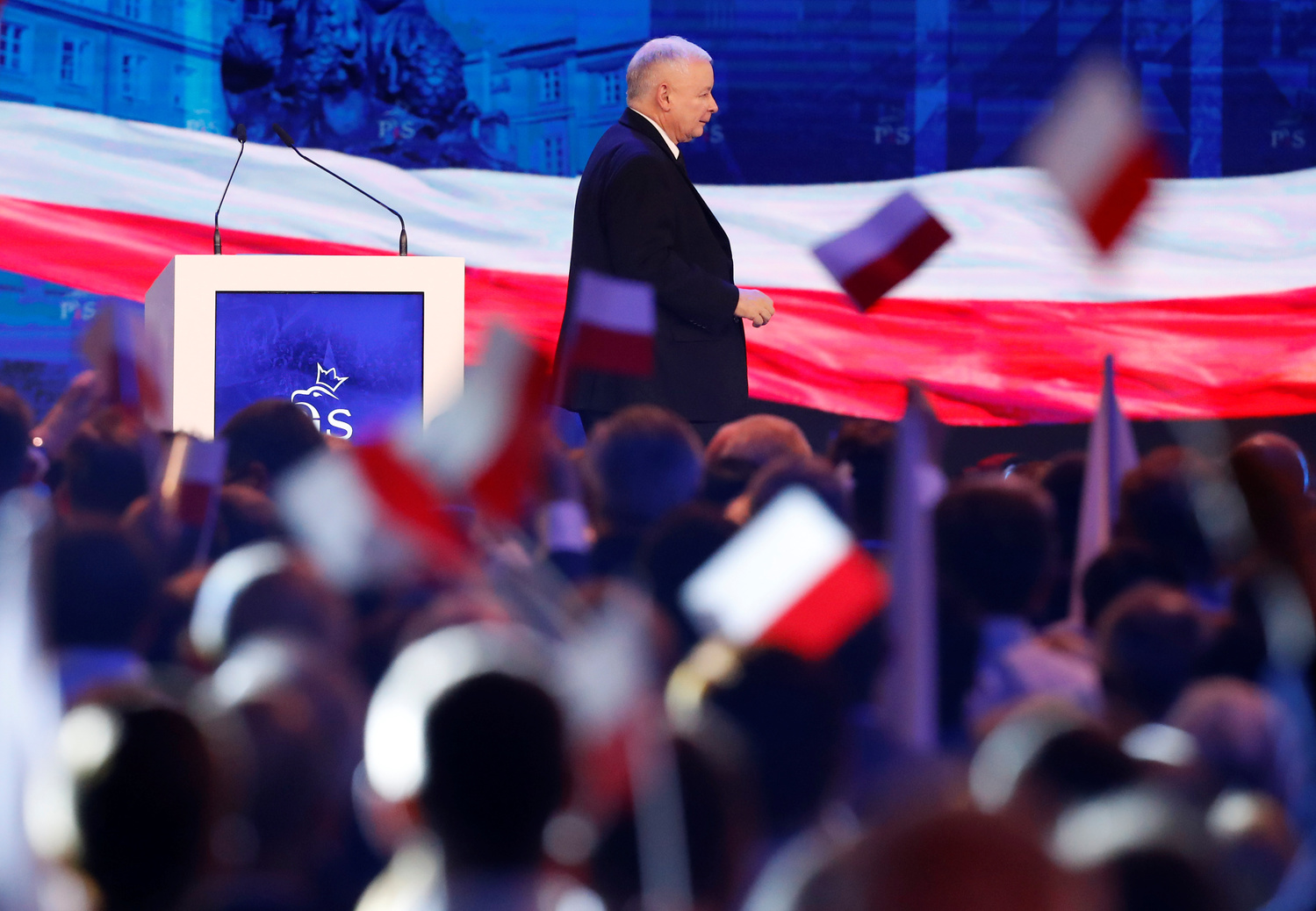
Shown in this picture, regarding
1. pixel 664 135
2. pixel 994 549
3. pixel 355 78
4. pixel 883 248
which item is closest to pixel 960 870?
pixel 994 549

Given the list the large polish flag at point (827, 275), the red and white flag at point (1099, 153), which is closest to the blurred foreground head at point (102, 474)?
the red and white flag at point (1099, 153)

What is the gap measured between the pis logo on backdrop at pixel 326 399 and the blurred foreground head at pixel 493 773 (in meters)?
2.02

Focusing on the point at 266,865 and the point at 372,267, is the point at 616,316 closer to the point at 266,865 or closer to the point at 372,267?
the point at 266,865

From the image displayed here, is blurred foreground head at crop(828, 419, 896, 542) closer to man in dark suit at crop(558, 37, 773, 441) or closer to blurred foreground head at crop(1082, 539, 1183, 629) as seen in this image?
blurred foreground head at crop(1082, 539, 1183, 629)

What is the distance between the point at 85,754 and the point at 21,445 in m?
0.77

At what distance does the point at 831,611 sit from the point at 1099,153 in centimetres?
69

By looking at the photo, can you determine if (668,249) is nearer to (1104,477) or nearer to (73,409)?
(73,409)

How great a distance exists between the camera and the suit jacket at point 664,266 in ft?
7.29

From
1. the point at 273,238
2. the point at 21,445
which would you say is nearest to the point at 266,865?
the point at 21,445

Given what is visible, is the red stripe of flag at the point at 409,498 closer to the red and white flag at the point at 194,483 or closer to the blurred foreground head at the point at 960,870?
the red and white flag at the point at 194,483

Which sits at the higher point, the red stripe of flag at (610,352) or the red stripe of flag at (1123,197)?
the red stripe of flag at (1123,197)

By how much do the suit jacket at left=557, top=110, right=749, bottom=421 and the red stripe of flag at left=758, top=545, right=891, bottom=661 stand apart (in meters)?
1.55

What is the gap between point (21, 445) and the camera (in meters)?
1.14

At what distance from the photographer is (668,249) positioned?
7.37ft
